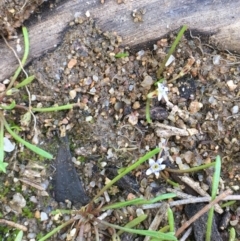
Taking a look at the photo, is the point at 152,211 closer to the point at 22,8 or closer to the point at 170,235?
the point at 170,235

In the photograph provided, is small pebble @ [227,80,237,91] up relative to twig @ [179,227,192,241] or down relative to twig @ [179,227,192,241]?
up

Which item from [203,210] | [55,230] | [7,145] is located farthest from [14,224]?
[203,210]

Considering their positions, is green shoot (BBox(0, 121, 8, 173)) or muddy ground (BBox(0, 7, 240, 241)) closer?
green shoot (BBox(0, 121, 8, 173))

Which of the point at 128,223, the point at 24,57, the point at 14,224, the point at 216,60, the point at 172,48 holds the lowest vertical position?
the point at 128,223

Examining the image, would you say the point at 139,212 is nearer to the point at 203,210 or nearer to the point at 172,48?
the point at 203,210

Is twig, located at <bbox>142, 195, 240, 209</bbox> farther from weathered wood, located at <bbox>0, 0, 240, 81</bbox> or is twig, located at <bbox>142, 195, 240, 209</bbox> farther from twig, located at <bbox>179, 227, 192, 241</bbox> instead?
weathered wood, located at <bbox>0, 0, 240, 81</bbox>

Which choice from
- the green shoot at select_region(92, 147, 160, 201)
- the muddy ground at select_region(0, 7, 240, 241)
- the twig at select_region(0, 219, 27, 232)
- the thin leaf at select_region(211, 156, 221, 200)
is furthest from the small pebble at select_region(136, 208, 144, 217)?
the twig at select_region(0, 219, 27, 232)
